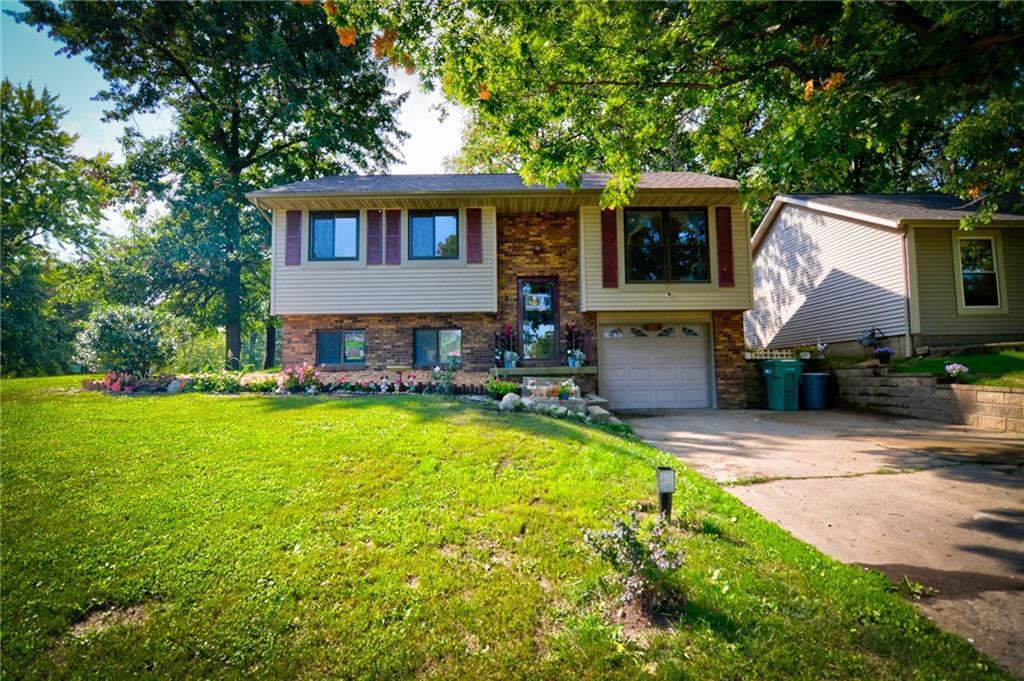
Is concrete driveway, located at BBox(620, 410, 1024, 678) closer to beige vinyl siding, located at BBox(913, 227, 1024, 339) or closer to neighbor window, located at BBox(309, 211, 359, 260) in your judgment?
beige vinyl siding, located at BBox(913, 227, 1024, 339)

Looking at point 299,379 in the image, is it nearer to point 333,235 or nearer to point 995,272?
point 333,235

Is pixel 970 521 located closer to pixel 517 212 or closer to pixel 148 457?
pixel 148 457

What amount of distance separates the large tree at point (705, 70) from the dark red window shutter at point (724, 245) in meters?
4.86

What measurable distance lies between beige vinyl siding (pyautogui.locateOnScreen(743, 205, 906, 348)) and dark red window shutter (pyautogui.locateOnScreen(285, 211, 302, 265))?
15521mm

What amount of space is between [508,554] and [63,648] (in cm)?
243

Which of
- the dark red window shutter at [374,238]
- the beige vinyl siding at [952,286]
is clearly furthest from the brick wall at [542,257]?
the beige vinyl siding at [952,286]

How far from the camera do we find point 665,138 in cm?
665

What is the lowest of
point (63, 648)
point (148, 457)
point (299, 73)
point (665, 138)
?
point (63, 648)

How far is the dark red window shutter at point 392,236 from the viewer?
11.2 m

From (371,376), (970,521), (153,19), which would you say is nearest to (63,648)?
(970,521)

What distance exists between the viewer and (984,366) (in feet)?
29.4

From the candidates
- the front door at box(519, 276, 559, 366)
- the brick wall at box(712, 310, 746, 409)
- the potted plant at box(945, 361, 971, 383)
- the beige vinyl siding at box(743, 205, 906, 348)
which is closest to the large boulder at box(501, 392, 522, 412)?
the front door at box(519, 276, 559, 366)

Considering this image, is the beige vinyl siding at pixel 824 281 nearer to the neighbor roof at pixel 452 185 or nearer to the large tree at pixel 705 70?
the neighbor roof at pixel 452 185

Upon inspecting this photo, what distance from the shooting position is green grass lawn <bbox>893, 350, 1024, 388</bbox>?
8.06 metres
